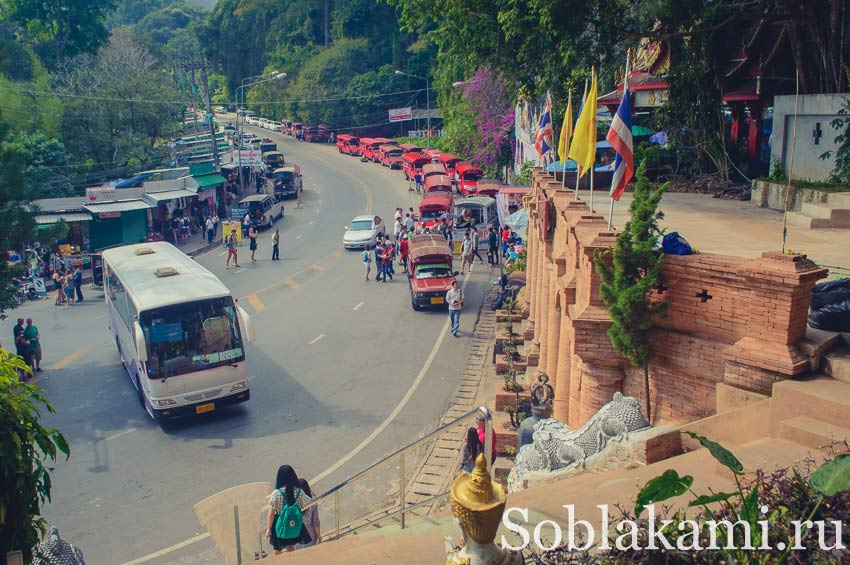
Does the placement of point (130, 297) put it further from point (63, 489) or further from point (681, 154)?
point (681, 154)

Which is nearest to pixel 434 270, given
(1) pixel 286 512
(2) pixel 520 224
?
(2) pixel 520 224

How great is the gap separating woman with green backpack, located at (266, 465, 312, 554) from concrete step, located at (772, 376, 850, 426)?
525cm

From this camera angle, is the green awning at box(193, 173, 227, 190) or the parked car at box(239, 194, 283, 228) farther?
the green awning at box(193, 173, 227, 190)

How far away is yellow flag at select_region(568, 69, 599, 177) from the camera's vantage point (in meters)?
13.1

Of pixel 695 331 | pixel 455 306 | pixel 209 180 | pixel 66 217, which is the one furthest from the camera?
pixel 209 180

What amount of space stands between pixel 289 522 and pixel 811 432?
18.2 feet

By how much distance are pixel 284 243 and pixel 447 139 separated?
29.0 m

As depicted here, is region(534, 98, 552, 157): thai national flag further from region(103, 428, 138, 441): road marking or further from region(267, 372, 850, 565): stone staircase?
region(267, 372, 850, 565): stone staircase

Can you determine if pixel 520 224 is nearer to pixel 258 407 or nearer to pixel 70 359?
pixel 258 407

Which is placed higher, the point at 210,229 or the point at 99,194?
the point at 99,194

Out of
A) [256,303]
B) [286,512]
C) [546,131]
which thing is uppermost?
[546,131]

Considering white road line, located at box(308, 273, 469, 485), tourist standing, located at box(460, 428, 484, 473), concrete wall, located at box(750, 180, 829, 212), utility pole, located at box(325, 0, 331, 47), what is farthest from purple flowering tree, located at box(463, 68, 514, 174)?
tourist standing, located at box(460, 428, 484, 473)

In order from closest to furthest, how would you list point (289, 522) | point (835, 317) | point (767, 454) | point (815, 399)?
point (767, 454) < point (815, 399) < point (835, 317) < point (289, 522)

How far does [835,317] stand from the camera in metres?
9.00
